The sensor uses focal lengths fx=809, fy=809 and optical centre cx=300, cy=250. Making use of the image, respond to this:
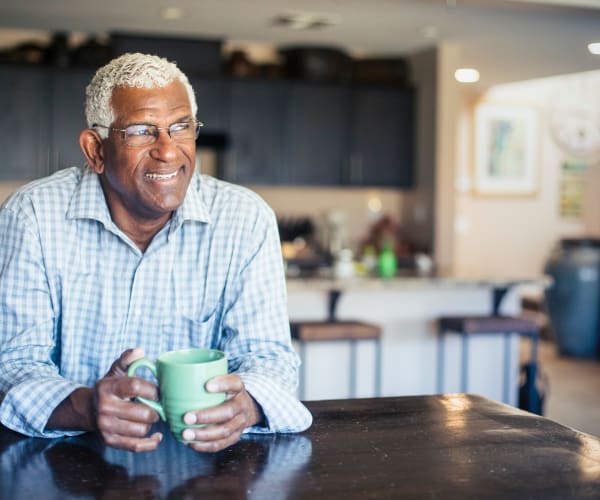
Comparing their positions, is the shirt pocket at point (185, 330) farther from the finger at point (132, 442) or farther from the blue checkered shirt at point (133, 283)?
the finger at point (132, 442)

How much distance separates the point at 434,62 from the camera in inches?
254

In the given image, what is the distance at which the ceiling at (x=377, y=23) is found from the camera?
4988 mm

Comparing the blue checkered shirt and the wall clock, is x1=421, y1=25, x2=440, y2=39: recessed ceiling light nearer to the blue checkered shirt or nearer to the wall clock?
the wall clock

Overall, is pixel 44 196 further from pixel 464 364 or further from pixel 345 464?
pixel 464 364

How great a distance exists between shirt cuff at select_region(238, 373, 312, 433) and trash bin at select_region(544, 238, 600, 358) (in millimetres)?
5873

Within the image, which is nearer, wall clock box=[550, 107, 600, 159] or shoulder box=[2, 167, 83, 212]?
shoulder box=[2, 167, 83, 212]

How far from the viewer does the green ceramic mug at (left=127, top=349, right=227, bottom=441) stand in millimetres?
1103

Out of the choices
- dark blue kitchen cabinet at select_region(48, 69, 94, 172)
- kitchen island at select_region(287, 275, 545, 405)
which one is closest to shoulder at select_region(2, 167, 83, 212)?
kitchen island at select_region(287, 275, 545, 405)

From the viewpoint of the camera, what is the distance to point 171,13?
534cm

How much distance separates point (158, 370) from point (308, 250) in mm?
5140

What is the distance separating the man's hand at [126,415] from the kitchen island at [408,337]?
115 inches

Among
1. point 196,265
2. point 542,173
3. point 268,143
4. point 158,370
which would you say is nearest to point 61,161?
point 268,143

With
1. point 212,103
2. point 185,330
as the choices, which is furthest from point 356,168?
point 185,330

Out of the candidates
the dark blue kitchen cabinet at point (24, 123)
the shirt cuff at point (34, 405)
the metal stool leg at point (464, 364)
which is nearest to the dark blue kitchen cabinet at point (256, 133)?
the dark blue kitchen cabinet at point (24, 123)
